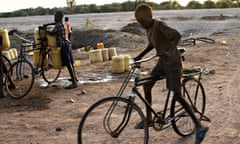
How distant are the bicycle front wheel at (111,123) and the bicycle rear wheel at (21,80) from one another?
284 centimetres

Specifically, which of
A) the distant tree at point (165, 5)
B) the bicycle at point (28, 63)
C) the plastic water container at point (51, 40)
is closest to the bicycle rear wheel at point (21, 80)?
the bicycle at point (28, 63)

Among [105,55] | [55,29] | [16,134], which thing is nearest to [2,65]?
[55,29]

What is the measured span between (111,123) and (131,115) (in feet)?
1.41

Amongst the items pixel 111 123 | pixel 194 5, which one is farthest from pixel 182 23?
pixel 194 5

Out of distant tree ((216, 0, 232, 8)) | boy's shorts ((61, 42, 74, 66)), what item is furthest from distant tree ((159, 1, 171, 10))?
boy's shorts ((61, 42, 74, 66))

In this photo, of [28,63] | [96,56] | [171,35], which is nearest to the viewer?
[171,35]

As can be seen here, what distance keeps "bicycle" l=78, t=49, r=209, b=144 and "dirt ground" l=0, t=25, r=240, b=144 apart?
28cm

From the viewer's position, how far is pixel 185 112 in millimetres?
5258

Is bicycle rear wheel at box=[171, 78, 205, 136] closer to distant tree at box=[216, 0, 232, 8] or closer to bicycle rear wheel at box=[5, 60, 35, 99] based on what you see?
bicycle rear wheel at box=[5, 60, 35, 99]

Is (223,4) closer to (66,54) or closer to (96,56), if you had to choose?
(96,56)

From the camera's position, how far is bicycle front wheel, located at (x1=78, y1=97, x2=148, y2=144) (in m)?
4.55

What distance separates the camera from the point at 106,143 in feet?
16.4

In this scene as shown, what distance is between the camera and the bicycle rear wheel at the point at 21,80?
27.0 feet

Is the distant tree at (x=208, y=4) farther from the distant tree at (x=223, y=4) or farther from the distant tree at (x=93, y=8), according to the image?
the distant tree at (x=93, y=8)
